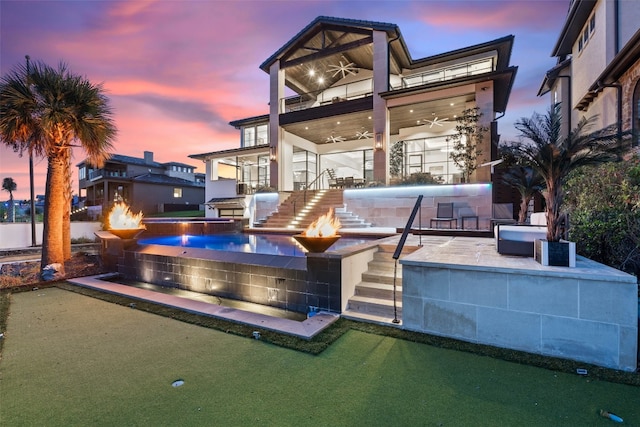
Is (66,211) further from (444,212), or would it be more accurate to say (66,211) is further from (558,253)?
(444,212)

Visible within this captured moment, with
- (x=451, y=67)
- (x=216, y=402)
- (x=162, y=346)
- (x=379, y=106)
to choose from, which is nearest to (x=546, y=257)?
(x=216, y=402)

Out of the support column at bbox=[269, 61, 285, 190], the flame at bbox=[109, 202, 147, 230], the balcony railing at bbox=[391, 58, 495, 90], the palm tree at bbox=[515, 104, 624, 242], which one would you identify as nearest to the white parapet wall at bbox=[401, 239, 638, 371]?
the palm tree at bbox=[515, 104, 624, 242]

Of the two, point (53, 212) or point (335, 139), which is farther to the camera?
point (335, 139)

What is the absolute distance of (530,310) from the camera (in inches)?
128

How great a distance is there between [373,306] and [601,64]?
12817 mm

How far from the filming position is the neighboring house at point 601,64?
791cm

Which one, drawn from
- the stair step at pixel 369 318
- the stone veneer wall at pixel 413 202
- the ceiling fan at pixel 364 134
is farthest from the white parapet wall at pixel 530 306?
the ceiling fan at pixel 364 134

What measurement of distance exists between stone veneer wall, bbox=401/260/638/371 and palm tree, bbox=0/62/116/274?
29.1ft

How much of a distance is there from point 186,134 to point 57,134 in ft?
71.2

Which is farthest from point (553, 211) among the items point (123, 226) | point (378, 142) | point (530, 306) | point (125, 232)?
point (378, 142)

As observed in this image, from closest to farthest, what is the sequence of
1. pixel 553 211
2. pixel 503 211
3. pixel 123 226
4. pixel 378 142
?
pixel 553 211, pixel 123 226, pixel 503 211, pixel 378 142

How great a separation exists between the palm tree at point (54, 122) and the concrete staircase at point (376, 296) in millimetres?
8052

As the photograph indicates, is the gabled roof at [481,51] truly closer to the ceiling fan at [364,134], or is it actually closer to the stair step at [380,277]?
the ceiling fan at [364,134]

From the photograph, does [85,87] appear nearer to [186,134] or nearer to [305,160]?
[305,160]
